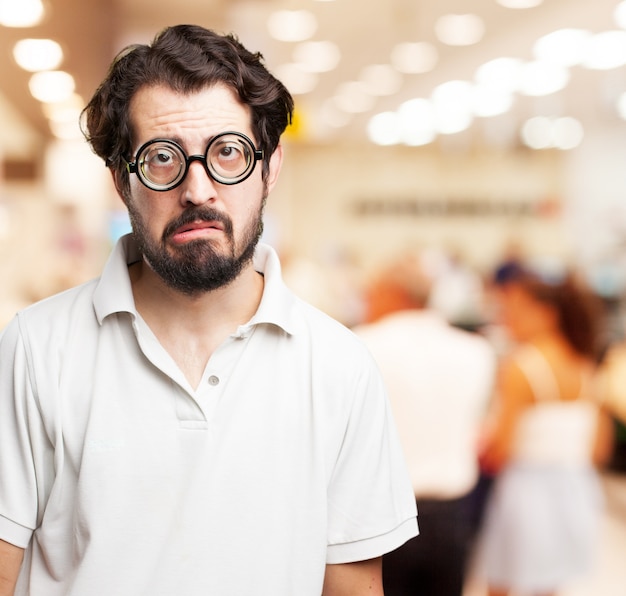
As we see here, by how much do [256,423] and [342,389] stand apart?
0.17 m

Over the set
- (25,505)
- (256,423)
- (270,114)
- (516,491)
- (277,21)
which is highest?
(277,21)

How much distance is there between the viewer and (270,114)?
146 centimetres

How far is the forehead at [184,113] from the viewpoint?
53.0 inches

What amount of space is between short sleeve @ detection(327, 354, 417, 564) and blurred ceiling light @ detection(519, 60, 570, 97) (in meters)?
7.35

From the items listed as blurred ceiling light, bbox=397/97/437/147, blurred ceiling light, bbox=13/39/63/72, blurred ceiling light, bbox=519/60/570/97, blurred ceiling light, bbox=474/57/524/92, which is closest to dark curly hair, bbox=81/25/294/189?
blurred ceiling light, bbox=13/39/63/72

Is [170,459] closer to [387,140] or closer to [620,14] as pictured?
[620,14]

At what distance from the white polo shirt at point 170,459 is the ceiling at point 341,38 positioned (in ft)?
2.83

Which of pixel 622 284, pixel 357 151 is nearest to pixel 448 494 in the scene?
pixel 622 284

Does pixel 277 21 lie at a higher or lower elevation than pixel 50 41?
higher

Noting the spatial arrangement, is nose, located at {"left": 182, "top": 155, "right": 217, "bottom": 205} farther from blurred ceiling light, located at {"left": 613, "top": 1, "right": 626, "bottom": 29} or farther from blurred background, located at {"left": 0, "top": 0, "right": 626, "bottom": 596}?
blurred ceiling light, located at {"left": 613, "top": 1, "right": 626, "bottom": 29}

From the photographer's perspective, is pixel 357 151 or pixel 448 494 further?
pixel 357 151

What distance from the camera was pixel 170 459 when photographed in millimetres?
1361

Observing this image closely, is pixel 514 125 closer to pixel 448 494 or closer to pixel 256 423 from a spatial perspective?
pixel 448 494

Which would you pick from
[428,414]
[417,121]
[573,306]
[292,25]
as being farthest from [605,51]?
[428,414]
